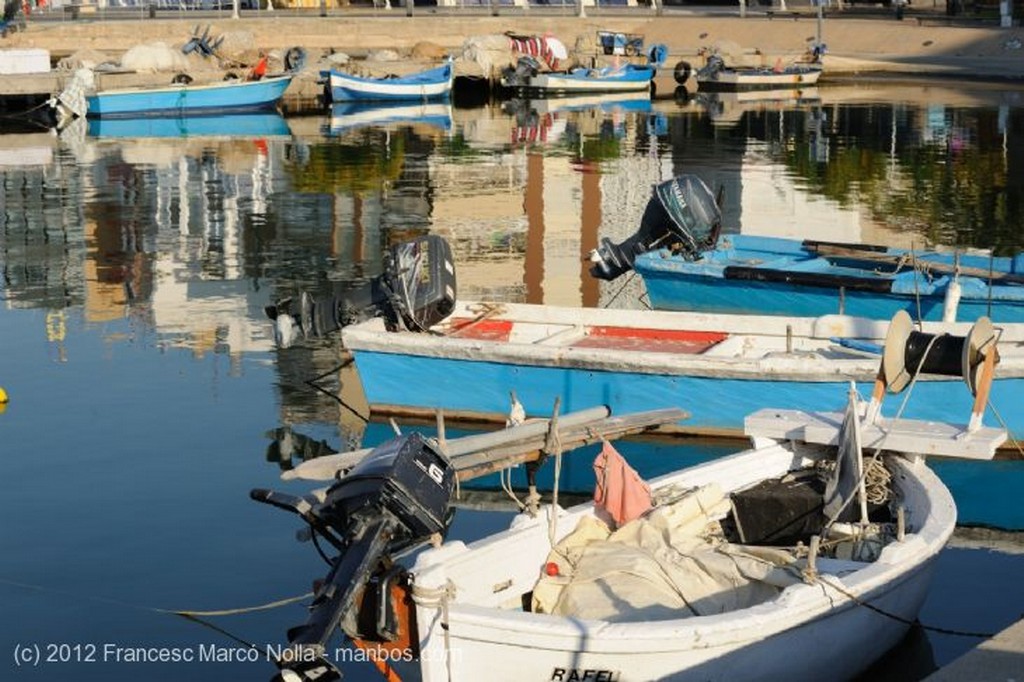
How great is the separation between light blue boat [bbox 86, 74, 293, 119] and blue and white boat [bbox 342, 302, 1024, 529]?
38.6 m

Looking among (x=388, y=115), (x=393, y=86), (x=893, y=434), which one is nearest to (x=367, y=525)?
(x=893, y=434)

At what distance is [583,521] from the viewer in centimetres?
1202

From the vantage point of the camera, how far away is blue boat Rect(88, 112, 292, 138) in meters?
51.2

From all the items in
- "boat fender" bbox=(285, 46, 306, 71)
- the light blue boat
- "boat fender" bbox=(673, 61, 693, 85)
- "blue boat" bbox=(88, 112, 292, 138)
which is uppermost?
"boat fender" bbox=(285, 46, 306, 71)

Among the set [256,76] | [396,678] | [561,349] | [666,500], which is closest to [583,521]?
[666,500]

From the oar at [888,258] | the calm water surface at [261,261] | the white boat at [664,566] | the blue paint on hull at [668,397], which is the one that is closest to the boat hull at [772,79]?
the calm water surface at [261,261]

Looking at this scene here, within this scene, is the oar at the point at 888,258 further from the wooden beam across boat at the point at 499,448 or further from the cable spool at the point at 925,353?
the wooden beam across boat at the point at 499,448

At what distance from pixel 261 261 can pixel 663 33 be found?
47535mm

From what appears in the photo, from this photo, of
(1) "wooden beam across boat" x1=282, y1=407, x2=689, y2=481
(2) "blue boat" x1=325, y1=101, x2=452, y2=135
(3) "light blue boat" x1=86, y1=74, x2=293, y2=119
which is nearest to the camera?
(1) "wooden beam across boat" x1=282, y1=407, x2=689, y2=481

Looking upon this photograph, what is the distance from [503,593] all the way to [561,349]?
6426mm

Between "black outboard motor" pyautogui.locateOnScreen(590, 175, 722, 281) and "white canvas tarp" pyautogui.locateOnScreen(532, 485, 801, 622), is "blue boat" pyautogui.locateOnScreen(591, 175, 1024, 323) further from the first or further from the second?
"white canvas tarp" pyautogui.locateOnScreen(532, 485, 801, 622)

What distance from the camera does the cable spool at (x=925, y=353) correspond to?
13055 millimetres

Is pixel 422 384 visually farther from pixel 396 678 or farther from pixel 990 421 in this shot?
pixel 396 678

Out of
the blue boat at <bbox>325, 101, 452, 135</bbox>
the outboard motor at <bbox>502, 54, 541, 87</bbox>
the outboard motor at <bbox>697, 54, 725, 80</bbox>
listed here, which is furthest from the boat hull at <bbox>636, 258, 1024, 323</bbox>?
the outboard motor at <bbox>697, 54, 725, 80</bbox>
